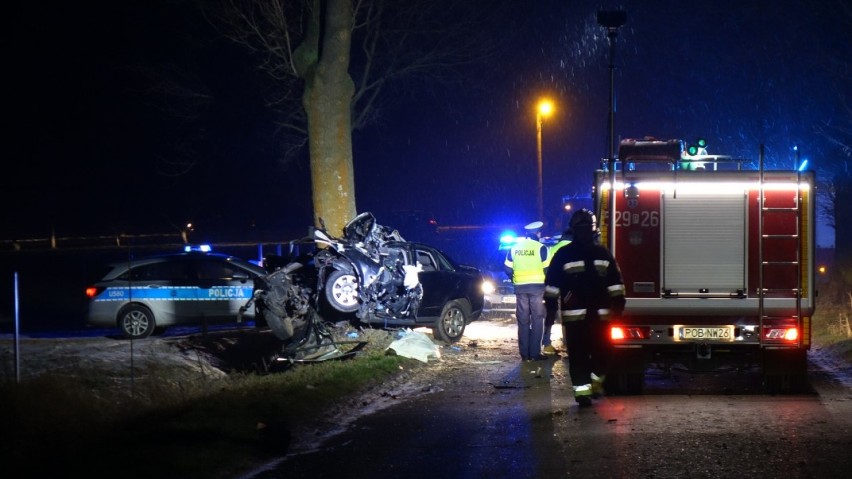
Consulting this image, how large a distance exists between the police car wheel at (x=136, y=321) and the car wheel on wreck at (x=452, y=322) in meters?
5.20

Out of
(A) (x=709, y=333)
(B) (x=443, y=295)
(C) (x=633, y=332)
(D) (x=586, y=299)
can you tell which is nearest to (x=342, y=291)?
(B) (x=443, y=295)

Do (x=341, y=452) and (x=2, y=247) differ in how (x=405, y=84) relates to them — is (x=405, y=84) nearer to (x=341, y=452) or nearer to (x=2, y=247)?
(x=341, y=452)

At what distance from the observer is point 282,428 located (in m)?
7.73

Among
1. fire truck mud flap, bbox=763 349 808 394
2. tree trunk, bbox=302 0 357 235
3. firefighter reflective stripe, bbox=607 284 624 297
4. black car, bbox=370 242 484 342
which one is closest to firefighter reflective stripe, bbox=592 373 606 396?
firefighter reflective stripe, bbox=607 284 624 297

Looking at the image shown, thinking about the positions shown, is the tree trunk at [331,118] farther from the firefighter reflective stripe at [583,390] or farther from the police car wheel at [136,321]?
the firefighter reflective stripe at [583,390]

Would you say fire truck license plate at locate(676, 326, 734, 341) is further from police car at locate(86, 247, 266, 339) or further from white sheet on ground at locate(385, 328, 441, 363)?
police car at locate(86, 247, 266, 339)

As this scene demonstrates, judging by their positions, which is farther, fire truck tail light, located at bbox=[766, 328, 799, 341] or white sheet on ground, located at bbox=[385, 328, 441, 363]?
white sheet on ground, located at bbox=[385, 328, 441, 363]

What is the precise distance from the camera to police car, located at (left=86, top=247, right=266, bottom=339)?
1616 cm

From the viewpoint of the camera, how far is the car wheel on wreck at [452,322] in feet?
49.7

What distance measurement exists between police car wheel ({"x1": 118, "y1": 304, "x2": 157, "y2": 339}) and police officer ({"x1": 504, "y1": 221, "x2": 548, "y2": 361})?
7.05 m

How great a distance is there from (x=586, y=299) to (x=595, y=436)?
174 cm

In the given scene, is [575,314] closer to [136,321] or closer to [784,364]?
[784,364]

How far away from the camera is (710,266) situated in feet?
32.2

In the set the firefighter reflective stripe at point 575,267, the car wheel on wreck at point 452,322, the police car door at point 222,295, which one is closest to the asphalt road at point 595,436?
the firefighter reflective stripe at point 575,267
